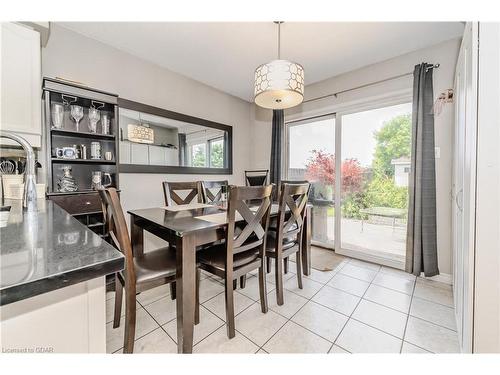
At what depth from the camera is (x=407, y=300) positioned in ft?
6.32

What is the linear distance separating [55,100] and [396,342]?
3.38m

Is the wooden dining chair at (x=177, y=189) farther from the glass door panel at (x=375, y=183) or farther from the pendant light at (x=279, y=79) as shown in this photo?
the glass door panel at (x=375, y=183)

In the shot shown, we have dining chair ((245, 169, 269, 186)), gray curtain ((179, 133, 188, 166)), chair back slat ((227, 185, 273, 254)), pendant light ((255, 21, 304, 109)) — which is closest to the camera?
chair back slat ((227, 185, 273, 254))

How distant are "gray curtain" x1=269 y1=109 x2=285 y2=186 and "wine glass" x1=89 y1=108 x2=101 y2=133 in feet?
7.85

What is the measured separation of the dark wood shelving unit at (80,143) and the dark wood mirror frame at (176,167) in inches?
11.7

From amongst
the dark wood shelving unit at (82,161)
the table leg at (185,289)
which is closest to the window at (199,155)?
the dark wood shelving unit at (82,161)

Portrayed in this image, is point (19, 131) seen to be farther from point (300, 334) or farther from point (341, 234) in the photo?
point (341, 234)

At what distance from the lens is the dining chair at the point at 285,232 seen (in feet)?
5.80

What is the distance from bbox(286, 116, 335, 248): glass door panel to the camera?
128 inches

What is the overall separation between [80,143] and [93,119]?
0.97 ft

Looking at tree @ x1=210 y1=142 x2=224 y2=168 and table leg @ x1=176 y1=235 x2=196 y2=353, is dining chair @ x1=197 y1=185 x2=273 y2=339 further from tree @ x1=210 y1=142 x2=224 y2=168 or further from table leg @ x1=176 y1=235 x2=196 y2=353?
tree @ x1=210 y1=142 x2=224 y2=168

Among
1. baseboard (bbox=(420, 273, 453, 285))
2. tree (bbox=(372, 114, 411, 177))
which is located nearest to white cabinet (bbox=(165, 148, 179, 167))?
tree (bbox=(372, 114, 411, 177))

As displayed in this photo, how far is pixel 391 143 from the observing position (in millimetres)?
2670

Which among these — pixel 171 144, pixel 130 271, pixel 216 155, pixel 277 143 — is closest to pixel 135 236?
pixel 130 271
